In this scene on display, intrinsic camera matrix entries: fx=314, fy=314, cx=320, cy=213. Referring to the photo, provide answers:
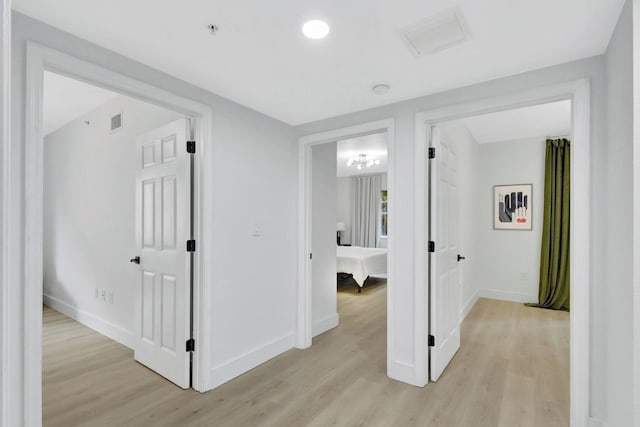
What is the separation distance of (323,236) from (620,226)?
273 cm

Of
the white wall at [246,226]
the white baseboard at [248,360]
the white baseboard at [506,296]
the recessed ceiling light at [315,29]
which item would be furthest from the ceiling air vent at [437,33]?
the white baseboard at [506,296]

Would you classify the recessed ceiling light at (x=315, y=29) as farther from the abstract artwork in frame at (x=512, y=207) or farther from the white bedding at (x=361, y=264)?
the abstract artwork in frame at (x=512, y=207)

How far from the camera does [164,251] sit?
2.63m

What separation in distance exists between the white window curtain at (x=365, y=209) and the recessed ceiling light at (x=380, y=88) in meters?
6.56

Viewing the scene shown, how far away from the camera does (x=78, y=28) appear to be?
1.70m

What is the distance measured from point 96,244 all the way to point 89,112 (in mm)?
1605

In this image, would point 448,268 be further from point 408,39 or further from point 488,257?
point 488,257

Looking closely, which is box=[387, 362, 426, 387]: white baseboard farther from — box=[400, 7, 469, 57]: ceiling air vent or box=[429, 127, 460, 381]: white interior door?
box=[400, 7, 469, 57]: ceiling air vent

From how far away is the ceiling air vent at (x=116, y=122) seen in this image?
3.33 meters

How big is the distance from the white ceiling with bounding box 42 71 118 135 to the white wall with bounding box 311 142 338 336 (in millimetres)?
2348

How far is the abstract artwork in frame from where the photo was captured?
4961 mm

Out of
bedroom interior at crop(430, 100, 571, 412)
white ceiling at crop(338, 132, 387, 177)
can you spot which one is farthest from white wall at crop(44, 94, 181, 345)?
bedroom interior at crop(430, 100, 571, 412)

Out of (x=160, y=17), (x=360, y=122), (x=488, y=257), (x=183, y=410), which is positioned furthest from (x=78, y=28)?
(x=488, y=257)

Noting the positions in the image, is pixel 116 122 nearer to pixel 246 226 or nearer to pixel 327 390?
pixel 246 226
